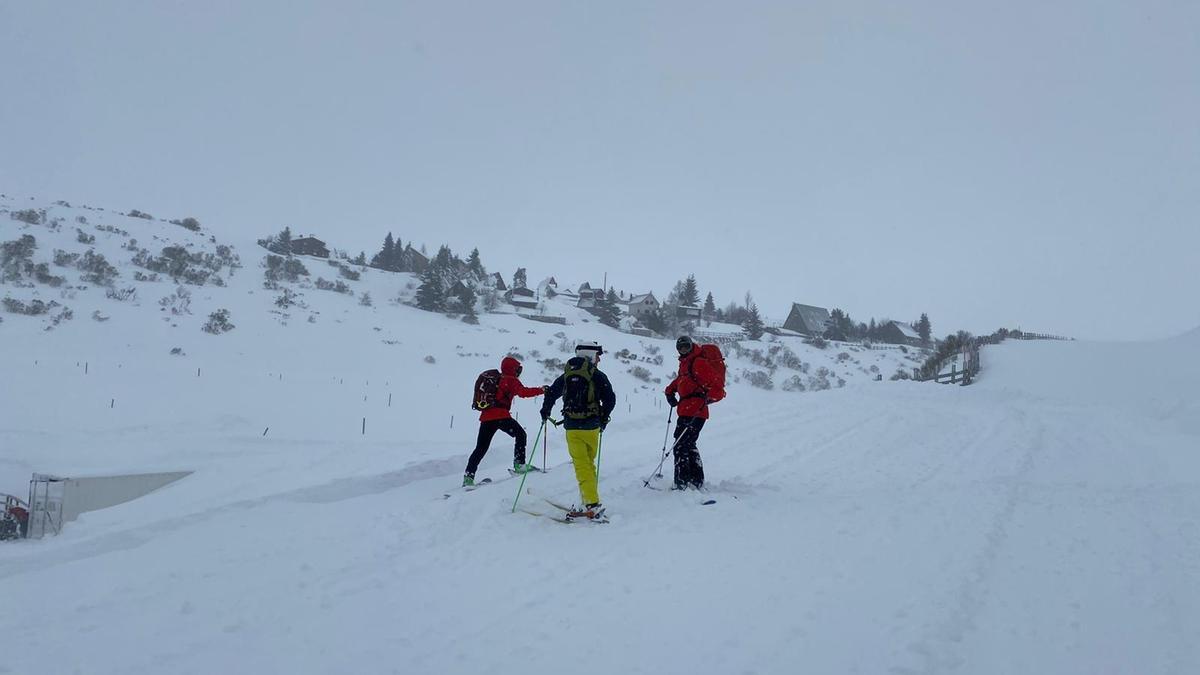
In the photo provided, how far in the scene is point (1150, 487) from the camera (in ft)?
26.1

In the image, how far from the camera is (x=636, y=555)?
206 inches

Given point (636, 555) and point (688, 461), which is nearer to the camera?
point (636, 555)

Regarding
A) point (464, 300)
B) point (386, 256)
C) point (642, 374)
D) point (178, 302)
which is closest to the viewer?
point (178, 302)

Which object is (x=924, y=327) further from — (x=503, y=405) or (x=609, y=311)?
(x=503, y=405)

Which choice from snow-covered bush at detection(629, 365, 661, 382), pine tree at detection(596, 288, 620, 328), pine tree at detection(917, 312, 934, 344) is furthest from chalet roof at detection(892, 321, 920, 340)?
snow-covered bush at detection(629, 365, 661, 382)

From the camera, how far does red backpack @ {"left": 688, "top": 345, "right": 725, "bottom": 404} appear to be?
764 cm

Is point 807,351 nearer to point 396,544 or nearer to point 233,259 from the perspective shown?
point 233,259

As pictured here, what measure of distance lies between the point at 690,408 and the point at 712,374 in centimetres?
53

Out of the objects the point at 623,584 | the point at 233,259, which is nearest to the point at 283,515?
the point at 623,584

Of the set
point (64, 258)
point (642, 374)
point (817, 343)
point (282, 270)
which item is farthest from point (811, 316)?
point (64, 258)

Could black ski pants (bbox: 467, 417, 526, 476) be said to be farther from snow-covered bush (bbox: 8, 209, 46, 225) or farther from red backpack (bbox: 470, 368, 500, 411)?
snow-covered bush (bbox: 8, 209, 46, 225)

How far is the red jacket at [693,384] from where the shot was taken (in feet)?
25.2

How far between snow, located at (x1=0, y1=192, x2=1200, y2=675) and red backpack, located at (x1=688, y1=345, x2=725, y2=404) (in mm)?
1239

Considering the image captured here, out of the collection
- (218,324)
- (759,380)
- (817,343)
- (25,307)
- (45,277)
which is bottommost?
(759,380)
